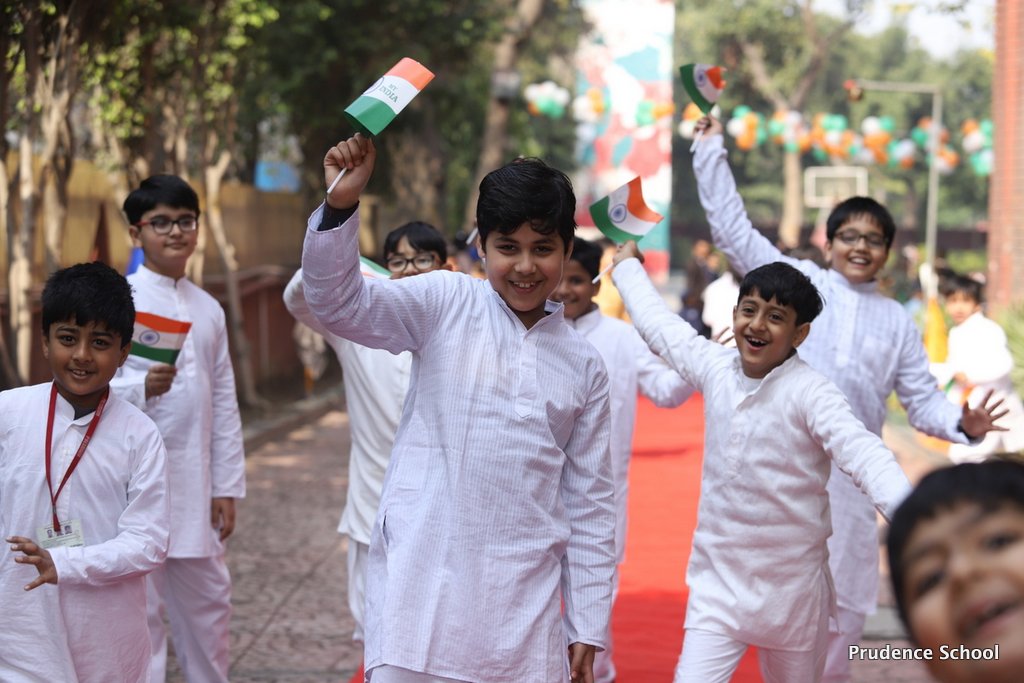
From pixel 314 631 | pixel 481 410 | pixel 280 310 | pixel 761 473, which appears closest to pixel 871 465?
pixel 761 473

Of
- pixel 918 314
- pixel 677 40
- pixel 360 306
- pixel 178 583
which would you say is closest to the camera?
pixel 360 306

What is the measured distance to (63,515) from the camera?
365 cm

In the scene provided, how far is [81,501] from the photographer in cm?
367

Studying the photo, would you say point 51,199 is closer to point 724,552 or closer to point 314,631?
point 314,631

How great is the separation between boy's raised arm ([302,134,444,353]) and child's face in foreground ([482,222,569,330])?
18 centimetres

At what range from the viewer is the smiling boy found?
1.68m

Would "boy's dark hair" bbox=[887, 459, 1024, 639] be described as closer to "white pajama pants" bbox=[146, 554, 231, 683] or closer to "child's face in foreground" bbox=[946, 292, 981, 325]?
"white pajama pants" bbox=[146, 554, 231, 683]

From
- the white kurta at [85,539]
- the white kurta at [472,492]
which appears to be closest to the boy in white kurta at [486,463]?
the white kurta at [472,492]

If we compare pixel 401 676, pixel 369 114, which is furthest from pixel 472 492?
pixel 369 114

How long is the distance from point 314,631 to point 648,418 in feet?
30.6

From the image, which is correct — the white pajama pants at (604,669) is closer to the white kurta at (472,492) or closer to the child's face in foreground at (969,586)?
the white kurta at (472,492)

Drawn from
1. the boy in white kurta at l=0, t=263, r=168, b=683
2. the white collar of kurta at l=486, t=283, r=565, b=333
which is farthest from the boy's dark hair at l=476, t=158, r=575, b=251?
the boy in white kurta at l=0, t=263, r=168, b=683

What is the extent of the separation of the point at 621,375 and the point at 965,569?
4040mm

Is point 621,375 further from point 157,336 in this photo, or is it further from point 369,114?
point 369,114
